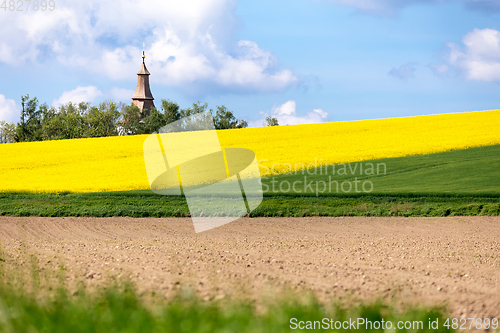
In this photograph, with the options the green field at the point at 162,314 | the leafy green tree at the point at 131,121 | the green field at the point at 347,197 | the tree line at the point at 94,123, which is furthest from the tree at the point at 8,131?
the green field at the point at 162,314

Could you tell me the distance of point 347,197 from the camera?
2155 cm

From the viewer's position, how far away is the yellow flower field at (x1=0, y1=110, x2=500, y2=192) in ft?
91.8

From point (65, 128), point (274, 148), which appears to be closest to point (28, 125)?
point (65, 128)

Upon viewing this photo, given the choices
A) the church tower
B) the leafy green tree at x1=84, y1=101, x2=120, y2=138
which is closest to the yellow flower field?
the leafy green tree at x1=84, y1=101, x2=120, y2=138

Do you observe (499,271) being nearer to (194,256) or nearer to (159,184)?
(194,256)

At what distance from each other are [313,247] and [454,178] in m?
16.5

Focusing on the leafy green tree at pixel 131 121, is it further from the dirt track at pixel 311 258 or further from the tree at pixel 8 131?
the dirt track at pixel 311 258

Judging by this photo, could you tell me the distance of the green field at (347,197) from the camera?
64.4 ft

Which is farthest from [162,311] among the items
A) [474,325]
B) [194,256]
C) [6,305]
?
[194,256]

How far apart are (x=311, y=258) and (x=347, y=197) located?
13.0 m

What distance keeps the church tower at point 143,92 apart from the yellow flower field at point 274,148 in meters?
56.8

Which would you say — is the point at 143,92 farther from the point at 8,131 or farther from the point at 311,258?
the point at 311,258

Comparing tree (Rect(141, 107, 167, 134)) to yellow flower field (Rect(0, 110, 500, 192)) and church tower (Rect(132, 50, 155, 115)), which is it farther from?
yellow flower field (Rect(0, 110, 500, 192))

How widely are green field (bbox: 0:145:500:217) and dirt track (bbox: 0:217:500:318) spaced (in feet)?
7.23
